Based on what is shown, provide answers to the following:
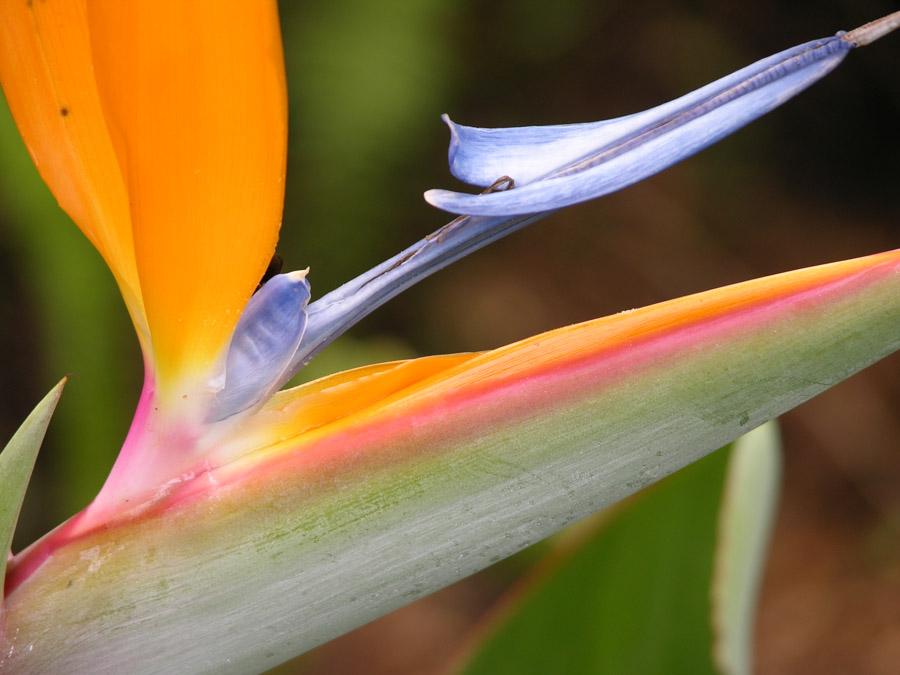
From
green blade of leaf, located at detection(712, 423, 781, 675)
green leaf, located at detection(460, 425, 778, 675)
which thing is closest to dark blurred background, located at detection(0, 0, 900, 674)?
green leaf, located at detection(460, 425, 778, 675)

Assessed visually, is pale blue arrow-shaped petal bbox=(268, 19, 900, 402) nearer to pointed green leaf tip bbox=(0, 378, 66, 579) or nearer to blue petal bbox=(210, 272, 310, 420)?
blue petal bbox=(210, 272, 310, 420)

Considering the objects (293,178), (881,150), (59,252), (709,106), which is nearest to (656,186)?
(881,150)

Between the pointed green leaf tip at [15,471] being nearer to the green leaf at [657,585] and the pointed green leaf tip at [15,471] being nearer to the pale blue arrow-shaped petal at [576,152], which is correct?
the pale blue arrow-shaped petal at [576,152]

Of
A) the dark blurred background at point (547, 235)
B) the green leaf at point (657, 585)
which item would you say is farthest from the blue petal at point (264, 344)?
the dark blurred background at point (547, 235)

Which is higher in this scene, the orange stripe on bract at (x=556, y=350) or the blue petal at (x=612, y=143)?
the blue petal at (x=612, y=143)

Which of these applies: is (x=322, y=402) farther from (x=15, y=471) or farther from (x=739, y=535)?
(x=739, y=535)

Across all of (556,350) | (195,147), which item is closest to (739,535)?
(556,350)

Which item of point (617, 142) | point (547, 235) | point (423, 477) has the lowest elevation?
point (423, 477)
